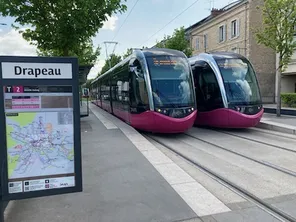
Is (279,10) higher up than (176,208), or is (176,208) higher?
(279,10)

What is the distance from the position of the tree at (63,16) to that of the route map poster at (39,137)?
7.35 m

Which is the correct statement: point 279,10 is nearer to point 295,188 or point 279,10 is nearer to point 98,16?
point 98,16

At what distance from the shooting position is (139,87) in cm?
975

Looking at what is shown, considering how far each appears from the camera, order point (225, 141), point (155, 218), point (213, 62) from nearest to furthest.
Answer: point (155, 218) < point (225, 141) < point (213, 62)

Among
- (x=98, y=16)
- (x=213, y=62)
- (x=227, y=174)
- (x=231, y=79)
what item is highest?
(x=98, y=16)

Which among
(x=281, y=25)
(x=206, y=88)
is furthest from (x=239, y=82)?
(x=281, y=25)

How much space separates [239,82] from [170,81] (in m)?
3.02

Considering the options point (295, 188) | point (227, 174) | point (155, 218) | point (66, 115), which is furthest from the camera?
point (227, 174)

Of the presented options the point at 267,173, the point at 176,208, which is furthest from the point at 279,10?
the point at 176,208

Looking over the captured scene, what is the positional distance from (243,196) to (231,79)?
22.9 feet

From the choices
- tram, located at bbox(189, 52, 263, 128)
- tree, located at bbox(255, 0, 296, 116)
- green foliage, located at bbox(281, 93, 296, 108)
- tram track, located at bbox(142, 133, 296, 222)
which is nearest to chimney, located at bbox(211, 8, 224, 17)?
green foliage, located at bbox(281, 93, 296, 108)

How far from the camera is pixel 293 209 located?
385 cm

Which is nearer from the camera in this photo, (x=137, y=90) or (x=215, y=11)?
(x=137, y=90)

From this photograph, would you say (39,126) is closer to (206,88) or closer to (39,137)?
(39,137)
